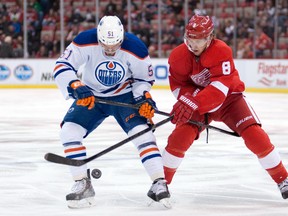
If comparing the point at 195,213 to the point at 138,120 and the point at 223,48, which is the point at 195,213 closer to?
the point at 138,120

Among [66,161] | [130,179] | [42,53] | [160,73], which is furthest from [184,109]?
[42,53]

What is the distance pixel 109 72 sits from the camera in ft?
13.3

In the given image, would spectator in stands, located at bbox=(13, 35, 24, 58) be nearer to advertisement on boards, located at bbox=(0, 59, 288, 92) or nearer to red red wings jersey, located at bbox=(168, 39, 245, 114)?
advertisement on boards, located at bbox=(0, 59, 288, 92)

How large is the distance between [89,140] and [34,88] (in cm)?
697

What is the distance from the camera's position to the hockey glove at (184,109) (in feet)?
12.8

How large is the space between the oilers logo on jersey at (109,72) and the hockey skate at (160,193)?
600 millimetres

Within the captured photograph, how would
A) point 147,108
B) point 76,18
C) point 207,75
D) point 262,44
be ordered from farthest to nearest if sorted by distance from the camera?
1. point 76,18
2. point 262,44
3. point 207,75
4. point 147,108

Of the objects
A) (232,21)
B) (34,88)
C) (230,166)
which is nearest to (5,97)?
(34,88)

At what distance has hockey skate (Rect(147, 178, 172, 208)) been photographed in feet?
12.8

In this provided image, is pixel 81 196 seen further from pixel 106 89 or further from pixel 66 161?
pixel 106 89

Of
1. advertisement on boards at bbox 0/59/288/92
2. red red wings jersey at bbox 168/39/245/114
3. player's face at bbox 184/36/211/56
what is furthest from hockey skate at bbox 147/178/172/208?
advertisement on boards at bbox 0/59/288/92

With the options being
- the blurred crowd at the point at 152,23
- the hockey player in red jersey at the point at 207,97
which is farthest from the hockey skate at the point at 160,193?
the blurred crowd at the point at 152,23

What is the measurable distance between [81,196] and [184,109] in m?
0.72

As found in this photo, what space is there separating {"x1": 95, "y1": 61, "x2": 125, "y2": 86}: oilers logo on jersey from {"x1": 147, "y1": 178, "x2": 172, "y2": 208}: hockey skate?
60cm
